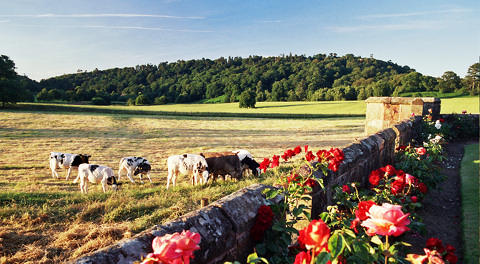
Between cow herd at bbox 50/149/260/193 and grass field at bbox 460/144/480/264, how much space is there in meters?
5.96

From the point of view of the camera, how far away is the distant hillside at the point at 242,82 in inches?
2347

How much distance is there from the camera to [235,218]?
7.11ft

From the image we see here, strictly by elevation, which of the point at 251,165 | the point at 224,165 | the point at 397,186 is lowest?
the point at 251,165

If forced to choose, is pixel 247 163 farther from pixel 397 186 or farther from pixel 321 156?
pixel 321 156

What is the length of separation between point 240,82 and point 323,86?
22014 mm

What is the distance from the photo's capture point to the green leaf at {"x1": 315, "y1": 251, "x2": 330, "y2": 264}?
135cm

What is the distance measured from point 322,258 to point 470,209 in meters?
5.39

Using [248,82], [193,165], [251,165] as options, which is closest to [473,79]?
[248,82]

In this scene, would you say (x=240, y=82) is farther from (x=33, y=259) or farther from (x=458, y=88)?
(x=33, y=259)

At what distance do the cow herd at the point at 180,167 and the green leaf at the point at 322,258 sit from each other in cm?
777

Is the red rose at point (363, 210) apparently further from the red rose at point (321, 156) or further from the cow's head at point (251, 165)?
the cow's head at point (251, 165)

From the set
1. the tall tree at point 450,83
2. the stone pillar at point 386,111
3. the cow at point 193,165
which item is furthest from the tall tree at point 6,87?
the tall tree at point 450,83

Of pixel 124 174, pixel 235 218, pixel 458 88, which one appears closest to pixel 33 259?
pixel 235 218

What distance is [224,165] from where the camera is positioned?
967 cm
